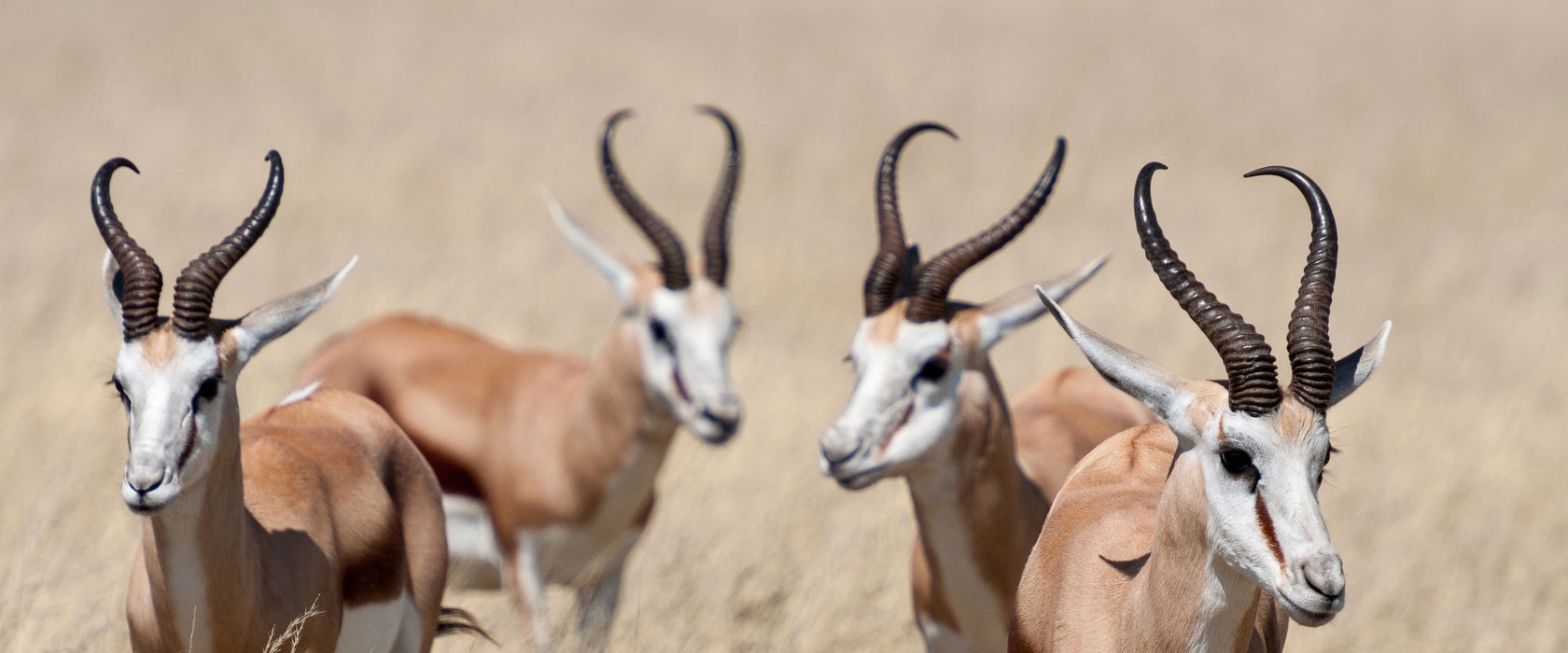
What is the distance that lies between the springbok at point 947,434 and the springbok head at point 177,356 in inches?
79.3

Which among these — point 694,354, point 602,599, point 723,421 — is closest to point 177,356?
point 723,421

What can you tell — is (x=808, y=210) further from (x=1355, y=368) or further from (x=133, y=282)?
(x=1355, y=368)

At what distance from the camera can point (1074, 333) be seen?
12.5ft

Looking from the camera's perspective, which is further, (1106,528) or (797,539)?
(797,539)

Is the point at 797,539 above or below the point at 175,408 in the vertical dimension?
below

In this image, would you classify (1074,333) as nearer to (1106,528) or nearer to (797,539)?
(1106,528)

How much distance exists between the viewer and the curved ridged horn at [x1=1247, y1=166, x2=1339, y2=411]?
3609mm

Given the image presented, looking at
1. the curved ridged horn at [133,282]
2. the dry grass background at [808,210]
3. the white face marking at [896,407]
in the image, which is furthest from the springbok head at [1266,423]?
the dry grass background at [808,210]

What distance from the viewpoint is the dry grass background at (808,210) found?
7887 mm

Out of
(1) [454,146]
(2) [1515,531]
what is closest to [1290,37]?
(1) [454,146]

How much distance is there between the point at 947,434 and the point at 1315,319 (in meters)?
2.08

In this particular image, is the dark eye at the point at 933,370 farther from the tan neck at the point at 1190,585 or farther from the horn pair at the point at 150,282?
the horn pair at the point at 150,282

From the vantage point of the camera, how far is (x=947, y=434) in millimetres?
5625

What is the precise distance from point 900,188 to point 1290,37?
300 inches
